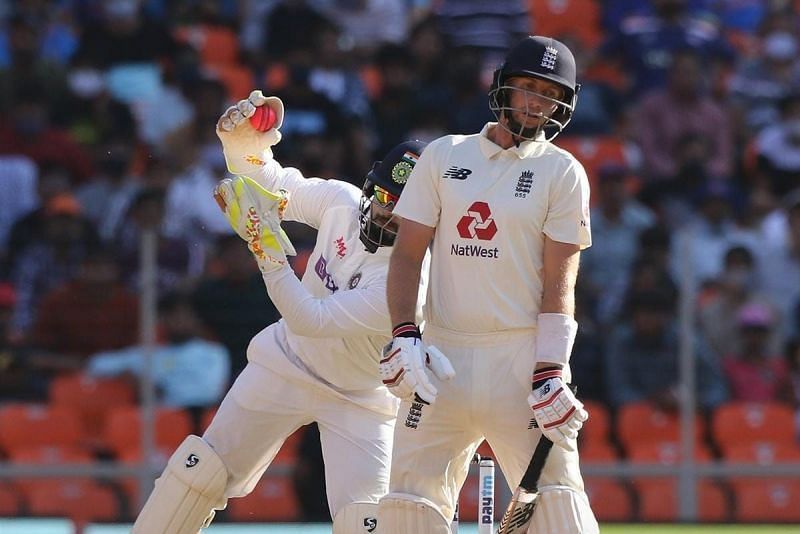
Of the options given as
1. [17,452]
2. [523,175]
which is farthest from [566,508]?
[17,452]

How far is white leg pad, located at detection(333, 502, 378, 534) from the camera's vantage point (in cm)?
575

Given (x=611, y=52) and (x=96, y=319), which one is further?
(x=611, y=52)

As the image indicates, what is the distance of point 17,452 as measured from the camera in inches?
359

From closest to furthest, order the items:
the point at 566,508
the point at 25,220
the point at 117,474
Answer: the point at 566,508 → the point at 117,474 → the point at 25,220

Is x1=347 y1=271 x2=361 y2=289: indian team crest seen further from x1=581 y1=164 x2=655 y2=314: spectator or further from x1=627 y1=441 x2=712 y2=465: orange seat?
x1=627 y1=441 x2=712 y2=465: orange seat

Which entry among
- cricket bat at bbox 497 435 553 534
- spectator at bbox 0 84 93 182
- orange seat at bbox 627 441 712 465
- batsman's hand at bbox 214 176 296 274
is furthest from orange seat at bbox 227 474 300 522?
cricket bat at bbox 497 435 553 534

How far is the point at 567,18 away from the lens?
12.6 meters

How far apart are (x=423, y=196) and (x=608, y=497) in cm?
434

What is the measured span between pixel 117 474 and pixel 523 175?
4.47 m

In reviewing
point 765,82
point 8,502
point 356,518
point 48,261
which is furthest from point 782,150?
point 356,518

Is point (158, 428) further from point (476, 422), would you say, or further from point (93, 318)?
point (476, 422)

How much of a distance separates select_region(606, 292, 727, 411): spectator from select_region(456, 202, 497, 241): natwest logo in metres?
4.22

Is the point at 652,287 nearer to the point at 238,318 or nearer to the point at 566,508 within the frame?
the point at 238,318

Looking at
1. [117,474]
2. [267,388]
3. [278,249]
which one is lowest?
[117,474]
